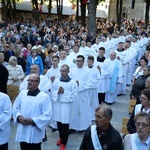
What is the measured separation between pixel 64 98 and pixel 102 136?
3163mm

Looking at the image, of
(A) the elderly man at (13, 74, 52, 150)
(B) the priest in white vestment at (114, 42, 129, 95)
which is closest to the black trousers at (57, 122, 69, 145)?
(A) the elderly man at (13, 74, 52, 150)

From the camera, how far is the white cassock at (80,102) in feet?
26.2

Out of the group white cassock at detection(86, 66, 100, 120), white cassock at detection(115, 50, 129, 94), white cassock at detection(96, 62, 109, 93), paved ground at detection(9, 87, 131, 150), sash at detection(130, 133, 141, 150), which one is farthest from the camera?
white cassock at detection(115, 50, 129, 94)

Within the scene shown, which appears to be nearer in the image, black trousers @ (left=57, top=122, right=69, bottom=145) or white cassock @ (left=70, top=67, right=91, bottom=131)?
black trousers @ (left=57, top=122, right=69, bottom=145)

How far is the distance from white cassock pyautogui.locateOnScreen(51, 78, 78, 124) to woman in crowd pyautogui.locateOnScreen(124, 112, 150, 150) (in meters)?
3.25

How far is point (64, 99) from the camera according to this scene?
273 inches

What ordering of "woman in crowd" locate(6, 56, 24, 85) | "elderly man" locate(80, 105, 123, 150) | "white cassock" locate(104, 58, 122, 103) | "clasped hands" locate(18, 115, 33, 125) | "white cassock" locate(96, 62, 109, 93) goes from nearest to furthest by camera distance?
"elderly man" locate(80, 105, 123, 150) < "clasped hands" locate(18, 115, 33, 125) < "woman in crowd" locate(6, 56, 24, 85) < "white cassock" locate(96, 62, 109, 93) < "white cassock" locate(104, 58, 122, 103)

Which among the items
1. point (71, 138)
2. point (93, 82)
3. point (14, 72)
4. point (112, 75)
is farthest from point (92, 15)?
point (71, 138)

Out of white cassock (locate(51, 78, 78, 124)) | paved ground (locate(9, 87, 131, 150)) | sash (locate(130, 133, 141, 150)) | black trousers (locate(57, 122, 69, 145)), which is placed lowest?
paved ground (locate(9, 87, 131, 150))

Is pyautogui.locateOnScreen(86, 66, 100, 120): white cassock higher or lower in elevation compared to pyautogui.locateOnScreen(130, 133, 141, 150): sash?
lower

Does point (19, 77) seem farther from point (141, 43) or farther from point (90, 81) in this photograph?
point (141, 43)

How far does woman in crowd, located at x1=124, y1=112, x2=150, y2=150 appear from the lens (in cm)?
367

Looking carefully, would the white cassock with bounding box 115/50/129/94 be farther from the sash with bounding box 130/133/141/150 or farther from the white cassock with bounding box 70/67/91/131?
the sash with bounding box 130/133/141/150

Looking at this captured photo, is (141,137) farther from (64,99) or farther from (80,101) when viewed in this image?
(80,101)
